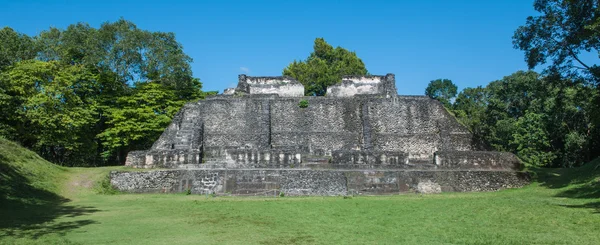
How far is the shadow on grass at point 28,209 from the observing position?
366 inches

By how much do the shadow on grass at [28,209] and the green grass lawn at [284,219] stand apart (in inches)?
0.8

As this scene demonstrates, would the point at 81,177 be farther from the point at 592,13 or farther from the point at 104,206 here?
the point at 592,13

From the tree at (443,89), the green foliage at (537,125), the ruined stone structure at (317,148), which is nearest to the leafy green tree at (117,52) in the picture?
the ruined stone structure at (317,148)

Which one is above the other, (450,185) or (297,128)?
(297,128)

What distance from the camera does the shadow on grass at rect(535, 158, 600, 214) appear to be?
42.2 ft

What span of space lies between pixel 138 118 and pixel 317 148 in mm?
13692

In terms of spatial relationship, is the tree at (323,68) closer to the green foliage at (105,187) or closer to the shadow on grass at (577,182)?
the shadow on grass at (577,182)

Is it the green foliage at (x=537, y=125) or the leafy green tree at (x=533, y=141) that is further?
the leafy green tree at (x=533, y=141)

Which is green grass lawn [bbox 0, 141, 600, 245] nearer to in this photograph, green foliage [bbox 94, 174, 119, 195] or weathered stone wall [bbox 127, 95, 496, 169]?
A: green foliage [bbox 94, 174, 119, 195]

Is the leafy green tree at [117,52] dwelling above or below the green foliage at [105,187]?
above

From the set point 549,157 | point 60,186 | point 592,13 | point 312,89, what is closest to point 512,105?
point 549,157

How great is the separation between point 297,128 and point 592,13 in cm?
1361

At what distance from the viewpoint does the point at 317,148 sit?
23.1m

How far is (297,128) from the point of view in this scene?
24234 millimetres
